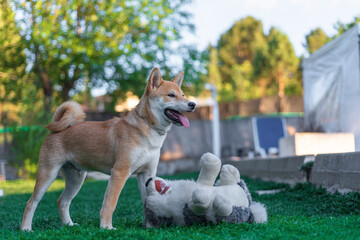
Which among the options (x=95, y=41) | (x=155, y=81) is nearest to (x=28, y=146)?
(x=95, y=41)

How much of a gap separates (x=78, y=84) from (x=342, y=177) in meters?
15.9

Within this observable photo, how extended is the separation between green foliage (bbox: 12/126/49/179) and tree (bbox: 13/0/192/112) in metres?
2.03

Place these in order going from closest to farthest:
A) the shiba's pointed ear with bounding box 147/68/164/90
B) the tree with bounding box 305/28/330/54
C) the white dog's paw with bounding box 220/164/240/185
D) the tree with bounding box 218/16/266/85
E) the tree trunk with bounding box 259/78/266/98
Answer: the white dog's paw with bounding box 220/164/240/185 < the shiba's pointed ear with bounding box 147/68/164/90 < the tree with bounding box 305/28/330/54 < the tree trunk with bounding box 259/78/266/98 < the tree with bounding box 218/16/266/85

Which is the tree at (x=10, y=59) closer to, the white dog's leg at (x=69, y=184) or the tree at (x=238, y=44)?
the white dog's leg at (x=69, y=184)

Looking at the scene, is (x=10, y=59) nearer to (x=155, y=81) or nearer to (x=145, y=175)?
(x=155, y=81)

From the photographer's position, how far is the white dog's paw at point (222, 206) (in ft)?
10.5

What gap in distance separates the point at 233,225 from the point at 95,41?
13.8 m

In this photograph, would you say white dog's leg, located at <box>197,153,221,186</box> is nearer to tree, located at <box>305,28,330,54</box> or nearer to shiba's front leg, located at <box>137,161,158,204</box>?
→ shiba's front leg, located at <box>137,161,158,204</box>

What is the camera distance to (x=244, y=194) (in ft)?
11.3

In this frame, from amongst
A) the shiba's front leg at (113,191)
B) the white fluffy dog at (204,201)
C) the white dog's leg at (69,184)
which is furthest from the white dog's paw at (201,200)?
the white dog's leg at (69,184)

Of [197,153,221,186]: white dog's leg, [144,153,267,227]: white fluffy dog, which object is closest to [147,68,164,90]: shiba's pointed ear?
[144,153,267,227]: white fluffy dog

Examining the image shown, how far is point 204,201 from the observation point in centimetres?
315

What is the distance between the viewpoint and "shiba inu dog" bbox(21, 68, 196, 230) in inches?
150

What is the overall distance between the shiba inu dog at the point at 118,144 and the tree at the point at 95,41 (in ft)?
36.6
